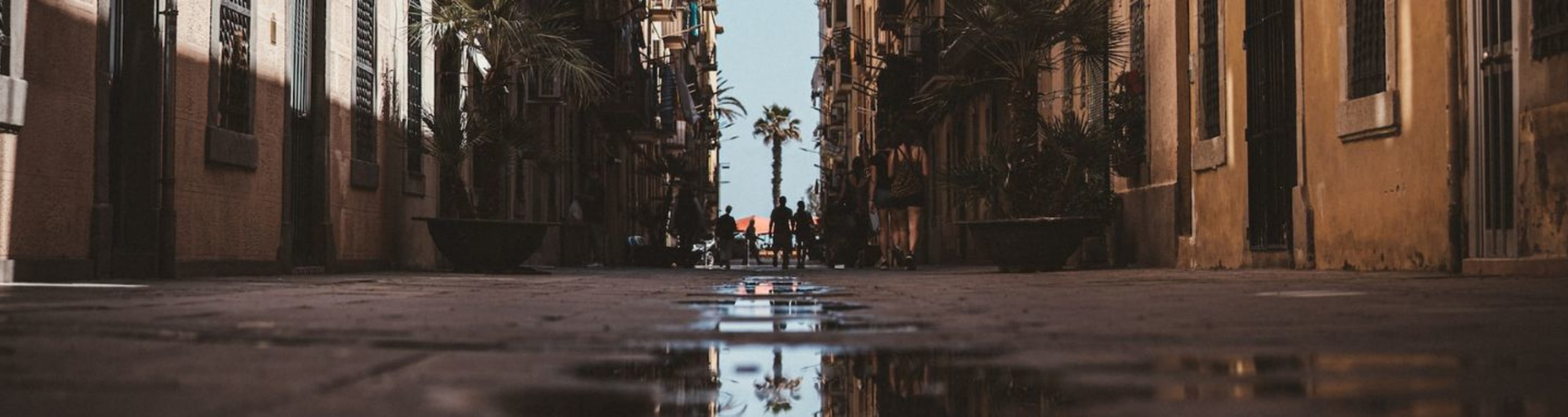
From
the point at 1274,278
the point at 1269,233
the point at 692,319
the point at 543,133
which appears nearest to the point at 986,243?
the point at 1269,233

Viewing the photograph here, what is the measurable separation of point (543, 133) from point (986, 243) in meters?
12.6

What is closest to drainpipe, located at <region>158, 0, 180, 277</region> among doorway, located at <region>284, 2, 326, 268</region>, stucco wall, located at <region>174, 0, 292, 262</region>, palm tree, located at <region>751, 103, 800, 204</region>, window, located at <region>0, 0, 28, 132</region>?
stucco wall, located at <region>174, 0, 292, 262</region>

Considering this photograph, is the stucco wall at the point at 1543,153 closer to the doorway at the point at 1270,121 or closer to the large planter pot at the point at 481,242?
the doorway at the point at 1270,121

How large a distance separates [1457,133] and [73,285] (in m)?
7.74

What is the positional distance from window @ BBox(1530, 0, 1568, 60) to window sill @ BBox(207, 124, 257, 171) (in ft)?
28.0

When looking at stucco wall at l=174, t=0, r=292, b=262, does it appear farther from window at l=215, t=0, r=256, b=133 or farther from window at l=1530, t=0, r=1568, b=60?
window at l=1530, t=0, r=1568, b=60

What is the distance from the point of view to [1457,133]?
367 inches

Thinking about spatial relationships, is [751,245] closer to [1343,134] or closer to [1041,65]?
[1041,65]

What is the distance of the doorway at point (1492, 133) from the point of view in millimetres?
8852

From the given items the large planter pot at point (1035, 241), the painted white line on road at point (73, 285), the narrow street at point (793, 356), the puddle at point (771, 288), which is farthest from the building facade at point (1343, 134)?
the painted white line on road at point (73, 285)

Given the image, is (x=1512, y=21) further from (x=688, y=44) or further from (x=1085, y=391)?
(x=688, y=44)

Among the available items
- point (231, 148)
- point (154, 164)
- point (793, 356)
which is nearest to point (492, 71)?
point (231, 148)

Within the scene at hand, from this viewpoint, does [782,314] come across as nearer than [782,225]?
Yes

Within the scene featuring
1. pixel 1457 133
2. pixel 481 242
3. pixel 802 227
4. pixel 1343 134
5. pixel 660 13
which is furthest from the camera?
pixel 660 13
